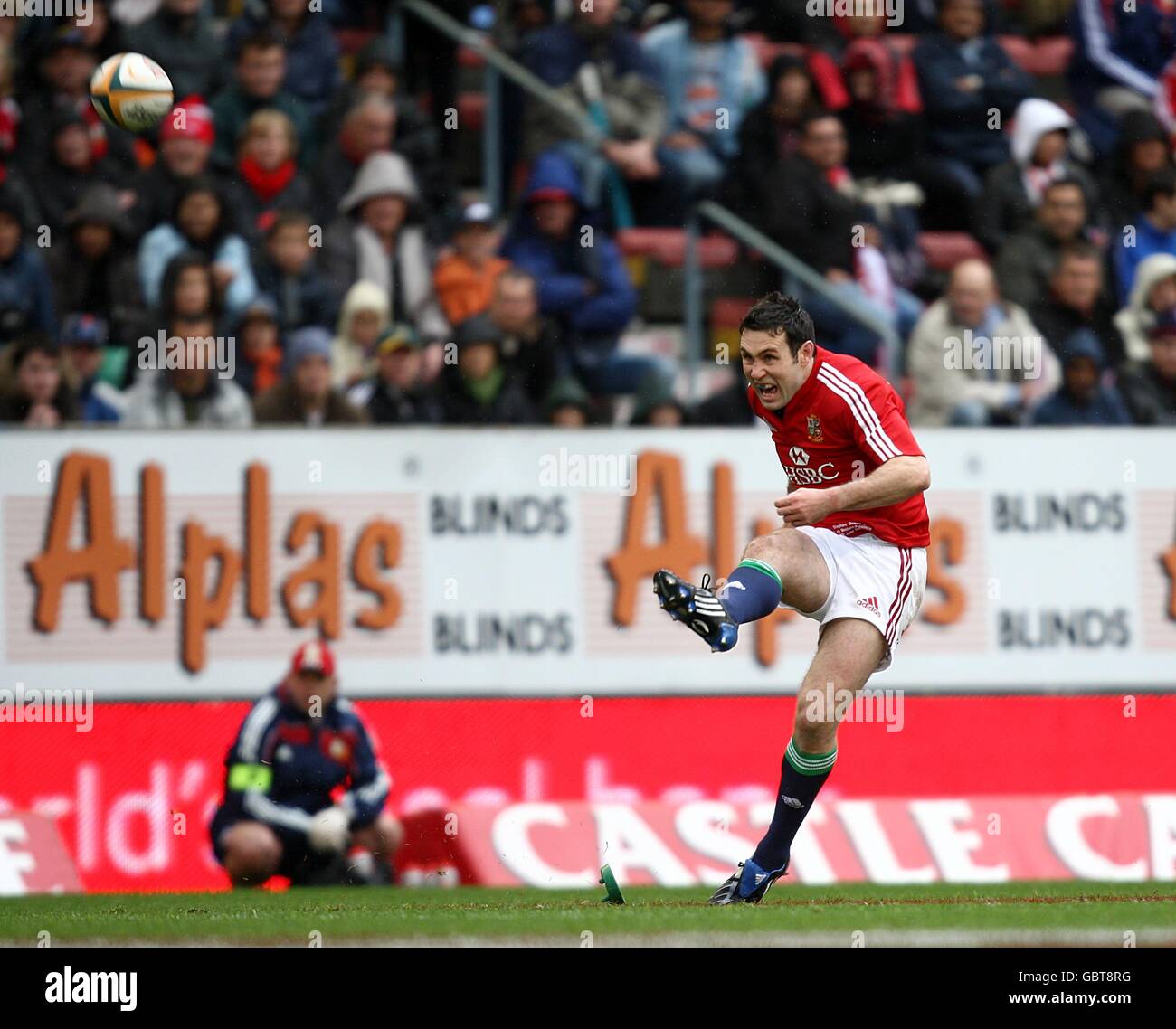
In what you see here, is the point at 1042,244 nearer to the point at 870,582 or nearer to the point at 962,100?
the point at 962,100

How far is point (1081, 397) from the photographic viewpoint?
1270 cm

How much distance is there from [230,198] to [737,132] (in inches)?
133

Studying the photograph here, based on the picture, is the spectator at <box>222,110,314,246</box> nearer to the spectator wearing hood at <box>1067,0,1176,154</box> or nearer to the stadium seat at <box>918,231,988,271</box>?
the stadium seat at <box>918,231,988,271</box>

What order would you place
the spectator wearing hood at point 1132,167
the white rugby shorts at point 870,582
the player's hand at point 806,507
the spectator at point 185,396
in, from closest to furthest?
1. the player's hand at point 806,507
2. the white rugby shorts at point 870,582
3. the spectator at point 185,396
4. the spectator wearing hood at point 1132,167

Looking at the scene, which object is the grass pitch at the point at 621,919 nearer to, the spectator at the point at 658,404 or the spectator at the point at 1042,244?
the spectator at the point at 658,404

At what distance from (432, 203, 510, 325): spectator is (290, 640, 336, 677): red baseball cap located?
236cm

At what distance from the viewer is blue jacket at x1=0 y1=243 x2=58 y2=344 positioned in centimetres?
1220

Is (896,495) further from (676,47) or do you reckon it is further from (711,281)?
(676,47)

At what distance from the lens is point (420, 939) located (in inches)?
264

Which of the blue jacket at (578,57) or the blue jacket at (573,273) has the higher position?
the blue jacket at (578,57)

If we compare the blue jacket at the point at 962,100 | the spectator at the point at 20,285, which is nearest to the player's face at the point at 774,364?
the spectator at the point at 20,285

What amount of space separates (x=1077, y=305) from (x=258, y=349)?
17.5 ft

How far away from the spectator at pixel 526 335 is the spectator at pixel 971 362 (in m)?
2.29

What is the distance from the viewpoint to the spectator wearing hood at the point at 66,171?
1258 cm
